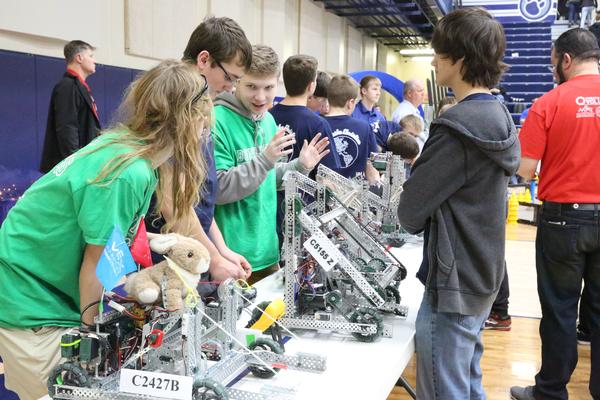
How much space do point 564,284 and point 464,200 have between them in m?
1.36

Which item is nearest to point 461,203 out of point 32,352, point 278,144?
point 278,144

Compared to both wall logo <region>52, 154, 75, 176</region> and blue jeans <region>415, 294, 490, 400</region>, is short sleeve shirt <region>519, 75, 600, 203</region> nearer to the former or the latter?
blue jeans <region>415, 294, 490, 400</region>

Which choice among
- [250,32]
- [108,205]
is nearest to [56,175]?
[108,205]

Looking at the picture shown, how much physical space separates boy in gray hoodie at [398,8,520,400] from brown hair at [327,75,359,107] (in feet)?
6.65

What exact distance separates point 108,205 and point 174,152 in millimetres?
234

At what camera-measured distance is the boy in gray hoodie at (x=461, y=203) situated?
1.55 m

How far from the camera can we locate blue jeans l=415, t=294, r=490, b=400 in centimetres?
161

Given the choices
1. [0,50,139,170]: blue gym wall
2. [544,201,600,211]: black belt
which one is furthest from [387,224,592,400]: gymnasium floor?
[0,50,139,170]: blue gym wall

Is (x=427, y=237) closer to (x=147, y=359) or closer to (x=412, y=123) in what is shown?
(x=147, y=359)

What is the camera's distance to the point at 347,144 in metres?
3.67

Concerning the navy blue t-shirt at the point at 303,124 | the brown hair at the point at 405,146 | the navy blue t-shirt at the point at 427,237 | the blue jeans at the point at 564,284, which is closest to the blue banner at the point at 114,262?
the navy blue t-shirt at the point at 427,237

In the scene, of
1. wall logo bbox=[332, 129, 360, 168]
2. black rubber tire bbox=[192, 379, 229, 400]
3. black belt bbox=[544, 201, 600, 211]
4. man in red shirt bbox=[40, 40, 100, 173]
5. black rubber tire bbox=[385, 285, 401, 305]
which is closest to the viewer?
black rubber tire bbox=[192, 379, 229, 400]

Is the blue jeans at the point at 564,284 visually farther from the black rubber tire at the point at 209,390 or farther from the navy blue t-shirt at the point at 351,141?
the black rubber tire at the point at 209,390

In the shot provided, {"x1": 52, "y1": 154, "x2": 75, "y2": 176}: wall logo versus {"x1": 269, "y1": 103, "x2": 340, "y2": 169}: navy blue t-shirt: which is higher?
{"x1": 269, "y1": 103, "x2": 340, "y2": 169}: navy blue t-shirt
